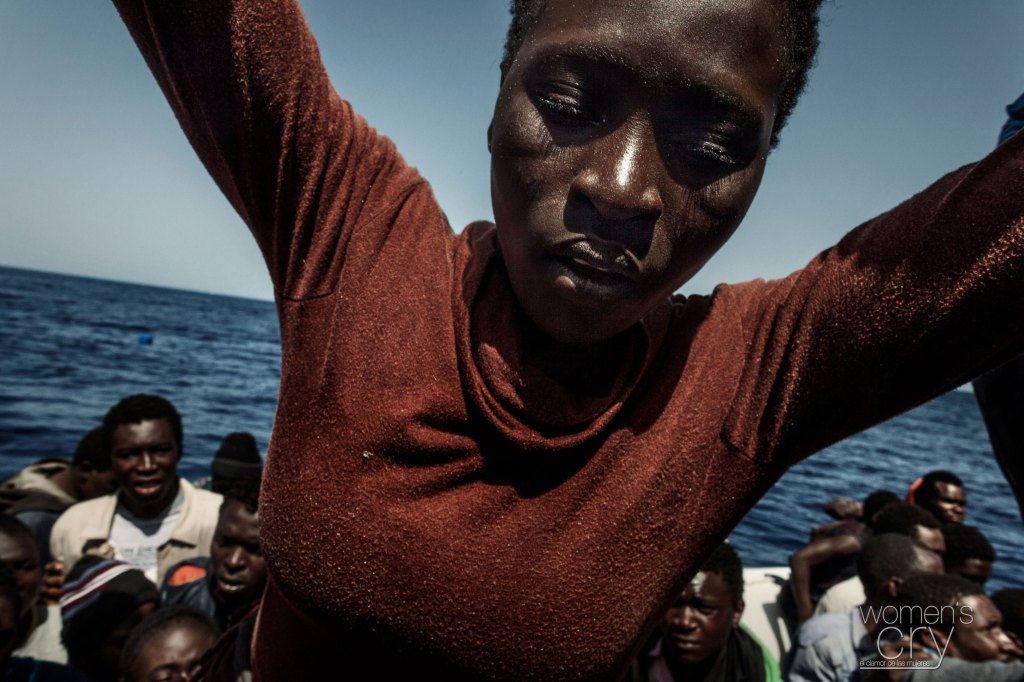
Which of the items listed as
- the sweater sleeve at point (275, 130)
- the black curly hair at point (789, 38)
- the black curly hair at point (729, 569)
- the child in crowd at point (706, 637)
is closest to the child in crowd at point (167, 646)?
the child in crowd at point (706, 637)

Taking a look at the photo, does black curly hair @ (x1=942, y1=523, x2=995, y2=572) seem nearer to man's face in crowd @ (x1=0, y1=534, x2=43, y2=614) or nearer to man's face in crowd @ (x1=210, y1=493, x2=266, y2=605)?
man's face in crowd @ (x1=210, y1=493, x2=266, y2=605)

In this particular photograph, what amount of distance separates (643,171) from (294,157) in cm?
42

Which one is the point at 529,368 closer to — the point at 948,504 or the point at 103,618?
the point at 103,618

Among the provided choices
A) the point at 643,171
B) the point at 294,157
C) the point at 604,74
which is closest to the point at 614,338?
the point at 643,171

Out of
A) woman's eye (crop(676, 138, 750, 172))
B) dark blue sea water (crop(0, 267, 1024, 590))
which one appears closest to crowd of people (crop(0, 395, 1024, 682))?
woman's eye (crop(676, 138, 750, 172))

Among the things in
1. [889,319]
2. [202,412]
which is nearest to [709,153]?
[889,319]

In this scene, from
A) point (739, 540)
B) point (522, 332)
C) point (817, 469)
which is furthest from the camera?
point (817, 469)

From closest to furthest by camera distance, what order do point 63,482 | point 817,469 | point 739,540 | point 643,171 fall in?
point 643,171 < point 63,482 < point 739,540 < point 817,469

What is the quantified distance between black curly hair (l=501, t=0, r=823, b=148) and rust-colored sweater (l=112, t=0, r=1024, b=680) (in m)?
0.23

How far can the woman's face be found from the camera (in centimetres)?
82

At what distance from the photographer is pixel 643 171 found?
0.83m

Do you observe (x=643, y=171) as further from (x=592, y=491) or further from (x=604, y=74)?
(x=592, y=491)

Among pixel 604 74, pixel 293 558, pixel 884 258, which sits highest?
pixel 604 74

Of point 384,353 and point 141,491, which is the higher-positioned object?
point 384,353
